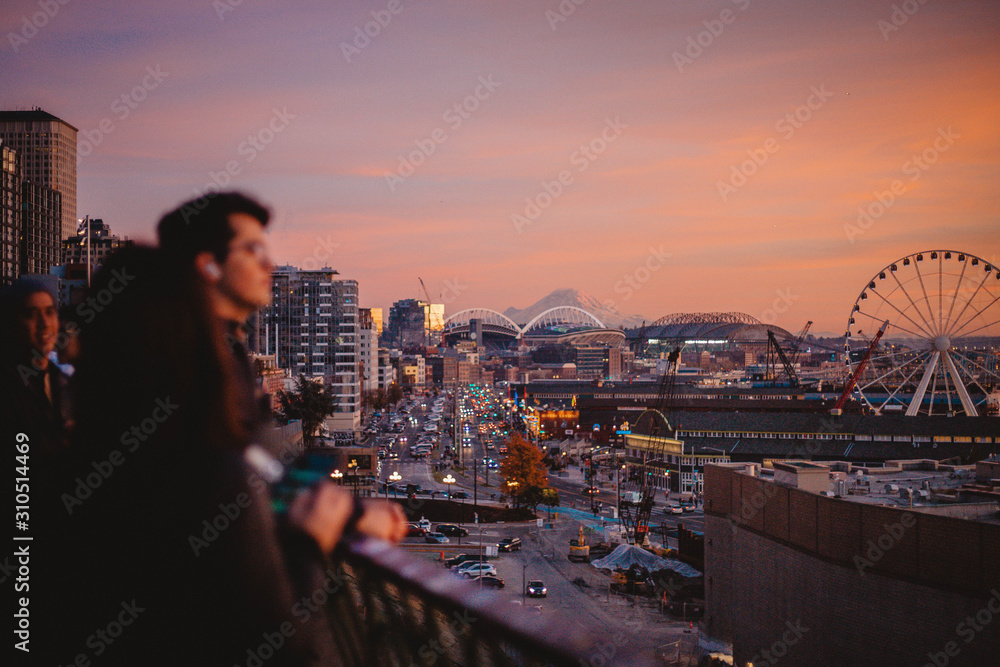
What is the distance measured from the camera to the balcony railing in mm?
971

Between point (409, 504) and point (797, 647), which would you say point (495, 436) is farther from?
point (797, 647)

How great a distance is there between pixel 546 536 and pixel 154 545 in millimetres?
20433

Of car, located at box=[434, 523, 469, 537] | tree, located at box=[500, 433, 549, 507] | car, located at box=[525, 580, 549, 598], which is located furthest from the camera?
tree, located at box=[500, 433, 549, 507]

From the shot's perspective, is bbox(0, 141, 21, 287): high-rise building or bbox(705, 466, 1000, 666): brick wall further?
bbox(0, 141, 21, 287): high-rise building

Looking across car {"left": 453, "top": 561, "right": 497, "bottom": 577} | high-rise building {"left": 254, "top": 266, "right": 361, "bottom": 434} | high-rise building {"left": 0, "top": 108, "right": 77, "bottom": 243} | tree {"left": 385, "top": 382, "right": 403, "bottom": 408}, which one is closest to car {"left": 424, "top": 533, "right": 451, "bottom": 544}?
car {"left": 453, "top": 561, "right": 497, "bottom": 577}

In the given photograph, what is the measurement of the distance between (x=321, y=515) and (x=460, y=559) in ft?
52.8

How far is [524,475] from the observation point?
2478cm

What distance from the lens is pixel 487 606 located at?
1.03 meters

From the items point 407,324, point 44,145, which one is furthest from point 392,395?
point 407,324

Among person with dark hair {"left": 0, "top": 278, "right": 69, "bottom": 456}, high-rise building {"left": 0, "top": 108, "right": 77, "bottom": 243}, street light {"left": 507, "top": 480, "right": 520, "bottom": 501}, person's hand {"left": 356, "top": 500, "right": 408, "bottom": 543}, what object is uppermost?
high-rise building {"left": 0, "top": 108, "right": 77, "bottom": 243}

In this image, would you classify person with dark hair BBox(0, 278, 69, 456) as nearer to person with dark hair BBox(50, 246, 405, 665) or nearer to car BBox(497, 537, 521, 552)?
person with dark hair BBox(50, 246, 405, 665)

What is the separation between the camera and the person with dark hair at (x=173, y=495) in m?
0.97

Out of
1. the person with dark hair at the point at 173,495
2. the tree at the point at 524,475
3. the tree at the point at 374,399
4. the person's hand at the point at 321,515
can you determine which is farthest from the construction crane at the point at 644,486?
the tree at the point at 374,399

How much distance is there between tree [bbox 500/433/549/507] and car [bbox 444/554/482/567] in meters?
6.71
